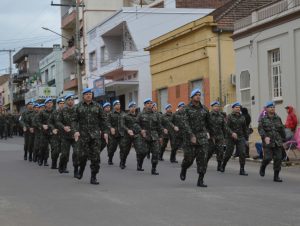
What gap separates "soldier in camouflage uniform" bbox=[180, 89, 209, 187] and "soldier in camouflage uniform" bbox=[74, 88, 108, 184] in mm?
1757

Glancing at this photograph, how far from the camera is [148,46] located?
→ 4031 cm

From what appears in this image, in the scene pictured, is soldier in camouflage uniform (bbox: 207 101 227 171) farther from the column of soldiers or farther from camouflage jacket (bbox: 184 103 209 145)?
camouflage jacket (bbox: 184 103 209 145)

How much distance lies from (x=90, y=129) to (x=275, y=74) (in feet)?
44.8

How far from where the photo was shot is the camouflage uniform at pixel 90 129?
1322 centimetres

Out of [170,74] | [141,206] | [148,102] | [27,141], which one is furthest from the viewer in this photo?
[170,74]

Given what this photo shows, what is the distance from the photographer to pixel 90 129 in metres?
13.3

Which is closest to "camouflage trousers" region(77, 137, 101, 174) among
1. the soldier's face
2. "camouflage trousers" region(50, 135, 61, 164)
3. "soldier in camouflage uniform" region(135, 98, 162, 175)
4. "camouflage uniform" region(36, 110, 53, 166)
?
the soldier's face

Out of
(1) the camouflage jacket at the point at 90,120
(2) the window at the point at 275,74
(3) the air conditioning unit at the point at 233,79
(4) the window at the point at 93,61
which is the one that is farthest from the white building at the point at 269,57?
(4) the window at the point at 93,61

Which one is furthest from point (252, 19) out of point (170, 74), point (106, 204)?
point (106, 204)

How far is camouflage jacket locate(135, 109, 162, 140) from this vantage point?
16547 mm

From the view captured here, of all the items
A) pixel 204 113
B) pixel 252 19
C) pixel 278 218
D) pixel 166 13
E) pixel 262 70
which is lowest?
pixel 278 218

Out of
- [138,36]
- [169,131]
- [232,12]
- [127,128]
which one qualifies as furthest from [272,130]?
[138,36]

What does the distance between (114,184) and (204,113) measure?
242cm

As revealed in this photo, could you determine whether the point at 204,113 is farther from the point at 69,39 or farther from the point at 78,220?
the point at 69,39
